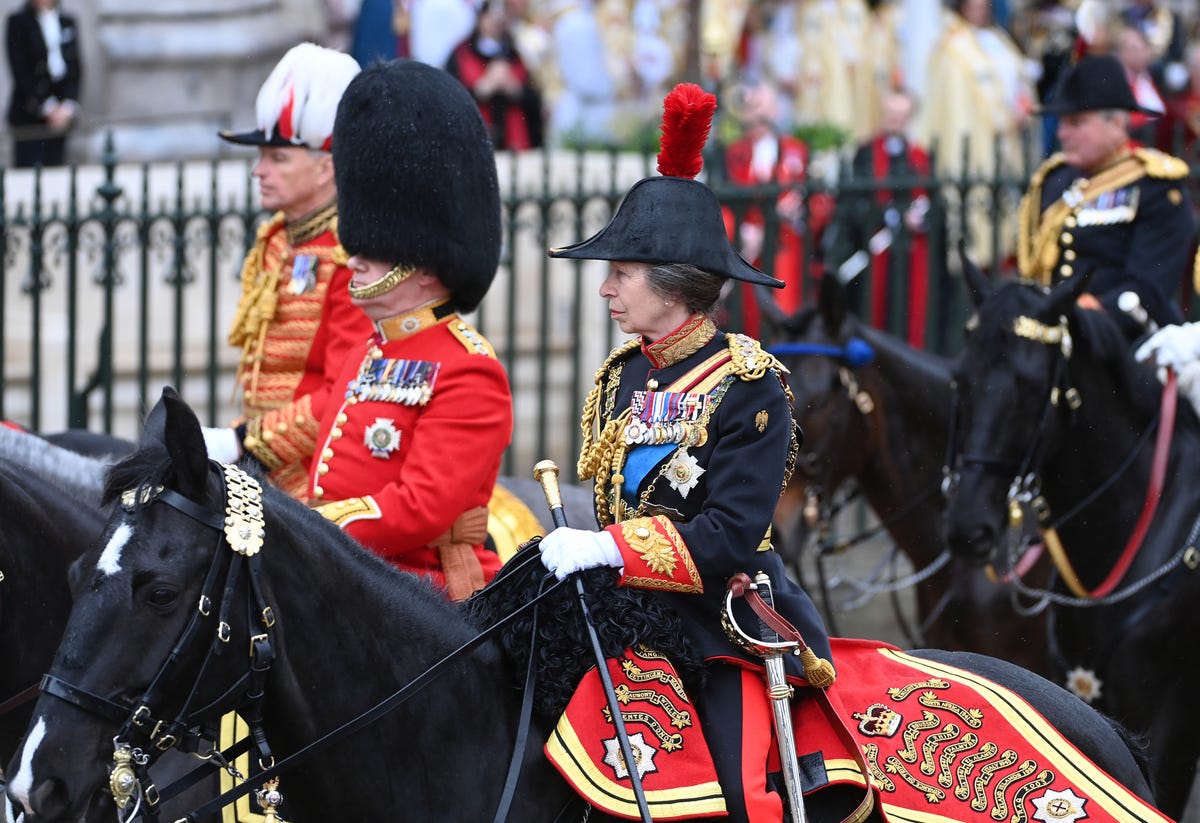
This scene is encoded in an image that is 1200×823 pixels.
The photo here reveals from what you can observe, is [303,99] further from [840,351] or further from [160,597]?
[160,597]

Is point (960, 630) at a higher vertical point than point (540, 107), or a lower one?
lower

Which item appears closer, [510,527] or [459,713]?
[459,713]

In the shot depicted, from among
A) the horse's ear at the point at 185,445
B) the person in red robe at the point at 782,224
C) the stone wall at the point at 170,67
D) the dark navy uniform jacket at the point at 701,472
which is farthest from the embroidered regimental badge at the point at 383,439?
the stone wall at the point at 170,67

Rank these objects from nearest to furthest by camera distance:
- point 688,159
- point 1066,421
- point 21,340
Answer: point 688,159 < point 1066,421 < point 21,340

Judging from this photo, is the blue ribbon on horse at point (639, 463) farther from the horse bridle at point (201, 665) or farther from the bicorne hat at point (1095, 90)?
the bicorne hat at point (1095, 90)

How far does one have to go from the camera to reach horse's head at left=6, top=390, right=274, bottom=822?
3215mm

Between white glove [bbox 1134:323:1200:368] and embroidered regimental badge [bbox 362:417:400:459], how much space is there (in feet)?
8.95

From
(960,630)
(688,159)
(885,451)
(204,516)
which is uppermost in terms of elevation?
(688,159)

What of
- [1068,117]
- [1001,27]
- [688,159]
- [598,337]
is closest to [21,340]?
[598,337]

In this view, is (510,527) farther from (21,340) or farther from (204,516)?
(21,340)

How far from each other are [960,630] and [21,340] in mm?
4936

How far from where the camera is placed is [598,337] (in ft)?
34.5

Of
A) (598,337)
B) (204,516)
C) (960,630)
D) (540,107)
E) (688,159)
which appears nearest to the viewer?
(204,516)

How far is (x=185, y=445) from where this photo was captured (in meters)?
3.31
